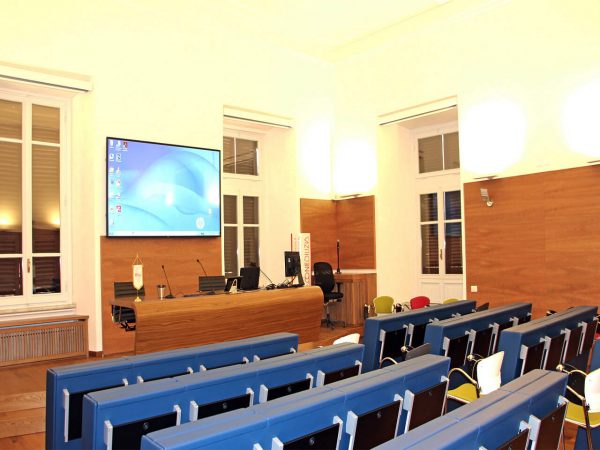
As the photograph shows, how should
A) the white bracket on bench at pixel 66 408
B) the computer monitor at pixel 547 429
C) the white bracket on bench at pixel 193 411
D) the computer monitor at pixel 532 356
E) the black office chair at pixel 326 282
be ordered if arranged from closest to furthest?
1. the computer monitor at pixel 547 429
2. the white bracket on bench at pixel 193 411
3. the white bracket on bench at pixel 66 408
4. the computer monitor at pixel 532 356
5. the black office chair at pixel 326 282

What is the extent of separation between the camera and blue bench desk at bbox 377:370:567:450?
1585mm

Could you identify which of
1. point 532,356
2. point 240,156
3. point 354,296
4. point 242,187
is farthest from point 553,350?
point 240,156

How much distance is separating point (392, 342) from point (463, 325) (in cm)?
61

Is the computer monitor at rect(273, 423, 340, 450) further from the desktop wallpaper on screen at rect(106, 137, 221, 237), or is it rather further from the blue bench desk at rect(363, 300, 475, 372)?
the desktop wallpaper on screen at rect(106, 137, 221, 237)

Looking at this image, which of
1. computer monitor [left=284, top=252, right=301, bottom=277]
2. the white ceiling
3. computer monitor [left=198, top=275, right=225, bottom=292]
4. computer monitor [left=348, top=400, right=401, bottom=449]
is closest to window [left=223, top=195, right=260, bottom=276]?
computer monitor [left=284, top=252, right=301, bottom=277]

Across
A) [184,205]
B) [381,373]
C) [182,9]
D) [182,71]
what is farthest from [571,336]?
[182,9]

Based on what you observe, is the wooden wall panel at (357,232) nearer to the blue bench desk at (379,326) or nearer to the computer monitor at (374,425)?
the blue bench desk at (379,326)

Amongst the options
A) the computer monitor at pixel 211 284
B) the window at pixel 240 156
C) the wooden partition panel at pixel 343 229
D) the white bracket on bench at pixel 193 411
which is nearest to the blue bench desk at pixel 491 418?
the white bracket on bench at pixel 193 411

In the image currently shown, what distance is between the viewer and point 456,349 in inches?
152

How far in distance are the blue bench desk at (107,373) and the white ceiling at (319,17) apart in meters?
5.57

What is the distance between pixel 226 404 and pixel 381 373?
74 cm

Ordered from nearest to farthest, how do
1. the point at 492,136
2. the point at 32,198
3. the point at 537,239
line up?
the point at 32,198
the point at 537,239
the point at 492,136

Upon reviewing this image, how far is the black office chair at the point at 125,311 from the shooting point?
5.31 metres

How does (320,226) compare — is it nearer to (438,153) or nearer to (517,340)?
(438,153)
